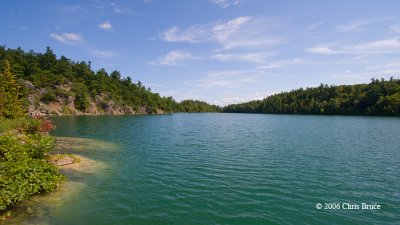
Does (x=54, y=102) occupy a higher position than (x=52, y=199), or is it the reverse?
(x=54, y=102)

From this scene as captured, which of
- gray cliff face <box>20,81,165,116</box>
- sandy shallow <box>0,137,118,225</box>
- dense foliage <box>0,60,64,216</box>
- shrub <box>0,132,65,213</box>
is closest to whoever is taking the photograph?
sandy shallow <box>0,137,118,225</box>

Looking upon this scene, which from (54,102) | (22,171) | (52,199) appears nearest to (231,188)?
(52,199)

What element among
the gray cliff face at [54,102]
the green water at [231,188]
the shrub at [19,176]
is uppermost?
the gray cliff face at [54,102]

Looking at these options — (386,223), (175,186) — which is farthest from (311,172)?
(175,186)

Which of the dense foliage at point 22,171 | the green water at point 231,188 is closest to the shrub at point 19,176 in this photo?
the dense foliage at point 22,171

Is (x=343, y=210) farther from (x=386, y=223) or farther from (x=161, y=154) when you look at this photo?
(x=161, y=154)

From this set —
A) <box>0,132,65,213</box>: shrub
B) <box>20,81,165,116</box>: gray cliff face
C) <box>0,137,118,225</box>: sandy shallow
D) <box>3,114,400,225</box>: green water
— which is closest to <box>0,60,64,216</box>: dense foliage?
<box>0,132,65,213</box>: shrub

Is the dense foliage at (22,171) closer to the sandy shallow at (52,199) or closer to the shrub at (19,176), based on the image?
the shrub at (19,176)

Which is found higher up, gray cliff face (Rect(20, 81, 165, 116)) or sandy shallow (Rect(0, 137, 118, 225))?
gray cliff face (Rect(20, 81, 165, 116))

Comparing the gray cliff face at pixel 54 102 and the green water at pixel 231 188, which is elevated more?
the gray cliff face at pixel 54 102

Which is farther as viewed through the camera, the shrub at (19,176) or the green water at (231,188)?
the green water at (231,188)

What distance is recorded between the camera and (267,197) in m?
22.6

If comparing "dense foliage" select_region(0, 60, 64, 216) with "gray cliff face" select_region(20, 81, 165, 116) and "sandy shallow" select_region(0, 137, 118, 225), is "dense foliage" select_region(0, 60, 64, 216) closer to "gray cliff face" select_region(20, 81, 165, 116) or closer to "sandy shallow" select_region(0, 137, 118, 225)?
"sandy shallow" select_region(0, 137, 118, 225)

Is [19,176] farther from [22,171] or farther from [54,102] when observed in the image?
[54,102]
